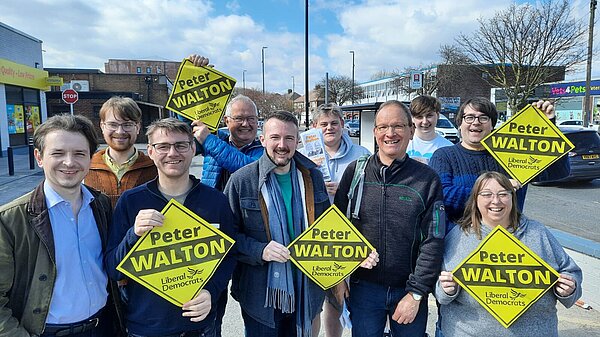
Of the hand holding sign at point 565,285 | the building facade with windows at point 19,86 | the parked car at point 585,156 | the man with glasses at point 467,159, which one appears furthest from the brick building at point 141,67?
the hand holding sign at point 565,285

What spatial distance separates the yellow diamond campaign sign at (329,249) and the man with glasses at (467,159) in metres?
0.67

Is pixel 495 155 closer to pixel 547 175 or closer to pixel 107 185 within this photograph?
pixel 547 175

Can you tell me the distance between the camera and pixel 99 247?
2.06 metres

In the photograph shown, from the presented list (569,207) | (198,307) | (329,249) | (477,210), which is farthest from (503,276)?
(569,207)

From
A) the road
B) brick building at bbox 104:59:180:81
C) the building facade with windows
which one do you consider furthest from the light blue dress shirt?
brick building at bbox 104:59:180:81

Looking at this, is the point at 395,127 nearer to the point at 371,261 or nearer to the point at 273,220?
the point at 371,261

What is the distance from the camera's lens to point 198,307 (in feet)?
6.81

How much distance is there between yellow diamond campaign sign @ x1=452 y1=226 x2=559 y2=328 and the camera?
217 cm

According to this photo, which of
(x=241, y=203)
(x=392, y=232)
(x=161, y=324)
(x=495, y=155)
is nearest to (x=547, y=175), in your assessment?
(x=495, y=155)

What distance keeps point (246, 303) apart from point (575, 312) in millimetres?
3426

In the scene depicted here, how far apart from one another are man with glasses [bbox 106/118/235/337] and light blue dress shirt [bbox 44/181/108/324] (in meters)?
0.09

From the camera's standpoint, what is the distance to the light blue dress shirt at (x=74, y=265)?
188cm

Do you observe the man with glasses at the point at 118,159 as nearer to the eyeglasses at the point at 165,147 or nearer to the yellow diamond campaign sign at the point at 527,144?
the eyeglasses at the point at 165,147

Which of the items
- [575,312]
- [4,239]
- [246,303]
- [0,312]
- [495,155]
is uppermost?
[495,155]
